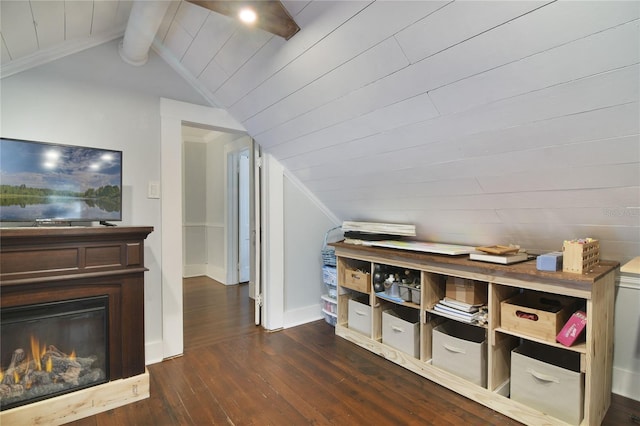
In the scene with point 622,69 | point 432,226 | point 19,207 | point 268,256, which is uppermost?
point 622,69

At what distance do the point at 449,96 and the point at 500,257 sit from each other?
0.89 meters

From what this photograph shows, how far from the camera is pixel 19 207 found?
1.74 m

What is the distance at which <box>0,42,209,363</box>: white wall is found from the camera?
1913mm

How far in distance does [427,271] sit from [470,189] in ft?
1.95

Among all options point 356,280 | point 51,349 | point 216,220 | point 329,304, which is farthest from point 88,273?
point 216,220

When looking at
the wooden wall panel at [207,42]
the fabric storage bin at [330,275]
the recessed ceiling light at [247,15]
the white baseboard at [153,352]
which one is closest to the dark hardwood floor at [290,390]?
the white baseboard at [153,352]

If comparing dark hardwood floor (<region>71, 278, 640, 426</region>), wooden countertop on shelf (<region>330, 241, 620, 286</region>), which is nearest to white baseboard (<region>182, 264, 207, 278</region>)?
dark hardwood floor (<region>71, 278, 640, 426</region>)

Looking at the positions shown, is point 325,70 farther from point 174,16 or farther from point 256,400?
point 256,400

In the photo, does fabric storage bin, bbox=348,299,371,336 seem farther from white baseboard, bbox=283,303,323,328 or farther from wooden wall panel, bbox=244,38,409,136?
wooden wall panel, bbox=244,38,409,136

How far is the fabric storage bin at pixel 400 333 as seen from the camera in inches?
87.4

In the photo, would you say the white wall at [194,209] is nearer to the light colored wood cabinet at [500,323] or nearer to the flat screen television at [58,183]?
the flat screen television at [58,183]

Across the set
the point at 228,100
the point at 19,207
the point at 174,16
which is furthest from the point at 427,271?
the point at 19,207

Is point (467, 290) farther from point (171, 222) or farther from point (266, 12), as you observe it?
point (171, 222)

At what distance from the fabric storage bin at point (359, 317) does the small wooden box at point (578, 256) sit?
54.1 inches
